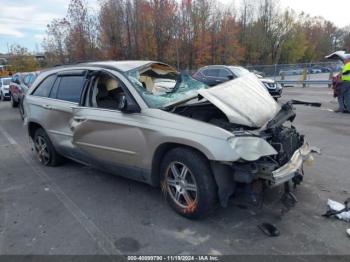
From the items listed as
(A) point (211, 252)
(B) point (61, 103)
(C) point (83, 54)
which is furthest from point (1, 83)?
(A) point (211, 252)

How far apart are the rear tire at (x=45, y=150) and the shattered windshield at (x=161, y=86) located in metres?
2.27

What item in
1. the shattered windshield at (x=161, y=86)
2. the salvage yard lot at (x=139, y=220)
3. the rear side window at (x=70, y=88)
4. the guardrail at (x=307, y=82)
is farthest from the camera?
the guardrail at (x=307, y=82)

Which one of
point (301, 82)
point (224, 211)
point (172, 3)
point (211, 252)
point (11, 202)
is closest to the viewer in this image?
point (211, 252)

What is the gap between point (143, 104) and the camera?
147 inches

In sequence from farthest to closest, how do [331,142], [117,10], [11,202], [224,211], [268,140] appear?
[117,10], [331,142], [11,202], [224,211], [268,140]

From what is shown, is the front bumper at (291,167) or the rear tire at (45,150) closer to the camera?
the front bumper at (291,167)

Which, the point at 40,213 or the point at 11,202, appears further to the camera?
the point at 11,202

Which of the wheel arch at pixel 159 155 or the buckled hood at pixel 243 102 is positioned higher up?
the buckled hood at pixel 243 102

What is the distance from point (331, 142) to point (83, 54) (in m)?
29.2

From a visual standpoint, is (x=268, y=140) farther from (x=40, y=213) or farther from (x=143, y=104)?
(x=40, y=213)

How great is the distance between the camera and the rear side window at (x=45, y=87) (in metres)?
5.37

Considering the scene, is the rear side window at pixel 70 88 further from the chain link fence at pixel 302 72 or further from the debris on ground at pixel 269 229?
the chain link fence at pixel 302 72

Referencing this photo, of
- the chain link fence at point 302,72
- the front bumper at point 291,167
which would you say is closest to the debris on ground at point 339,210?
the front bumper at point 291,167

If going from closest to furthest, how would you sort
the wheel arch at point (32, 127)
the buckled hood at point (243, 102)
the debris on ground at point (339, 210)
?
the debris on ground at point (339, 210) → the buckled hood at point (243, 102) → the wheel arch at point (32, 127)
